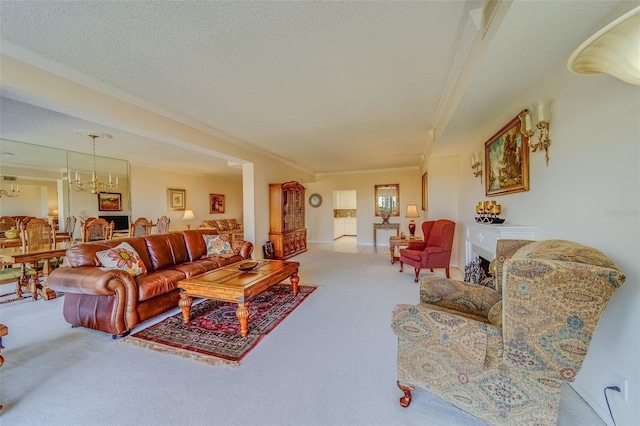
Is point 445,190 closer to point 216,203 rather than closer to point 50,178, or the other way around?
point 216,203

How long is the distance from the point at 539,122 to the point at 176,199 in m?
8.23

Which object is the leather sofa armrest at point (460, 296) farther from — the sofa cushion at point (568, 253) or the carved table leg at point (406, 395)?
the carved table leg at point (406, 395)

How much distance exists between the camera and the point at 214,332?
8.05 feet

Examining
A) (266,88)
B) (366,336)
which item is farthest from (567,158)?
(266,88)

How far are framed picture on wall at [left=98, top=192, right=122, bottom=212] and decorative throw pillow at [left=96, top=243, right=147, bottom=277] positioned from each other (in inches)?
169

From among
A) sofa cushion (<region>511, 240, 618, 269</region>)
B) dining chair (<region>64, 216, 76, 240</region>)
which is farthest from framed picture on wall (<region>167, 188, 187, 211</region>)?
sofa cushion (<region>511, 240, 618, 269</region>)

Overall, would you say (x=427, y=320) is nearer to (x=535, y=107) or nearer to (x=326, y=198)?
(x=535, y=107)

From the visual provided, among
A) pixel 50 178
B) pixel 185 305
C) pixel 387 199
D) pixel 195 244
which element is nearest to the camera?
pixel 185 305

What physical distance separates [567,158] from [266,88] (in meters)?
2.79

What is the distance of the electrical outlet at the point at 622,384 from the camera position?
1295 millimetres

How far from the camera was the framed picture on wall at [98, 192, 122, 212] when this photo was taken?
6020 millimetres

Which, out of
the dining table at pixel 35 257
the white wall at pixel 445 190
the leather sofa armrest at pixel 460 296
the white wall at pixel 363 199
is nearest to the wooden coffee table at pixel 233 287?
the leather sofa armrest at pixel 460 296

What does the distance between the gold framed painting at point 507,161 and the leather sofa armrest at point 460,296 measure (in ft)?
4.02

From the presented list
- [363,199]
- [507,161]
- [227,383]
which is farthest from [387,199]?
[227,383]
